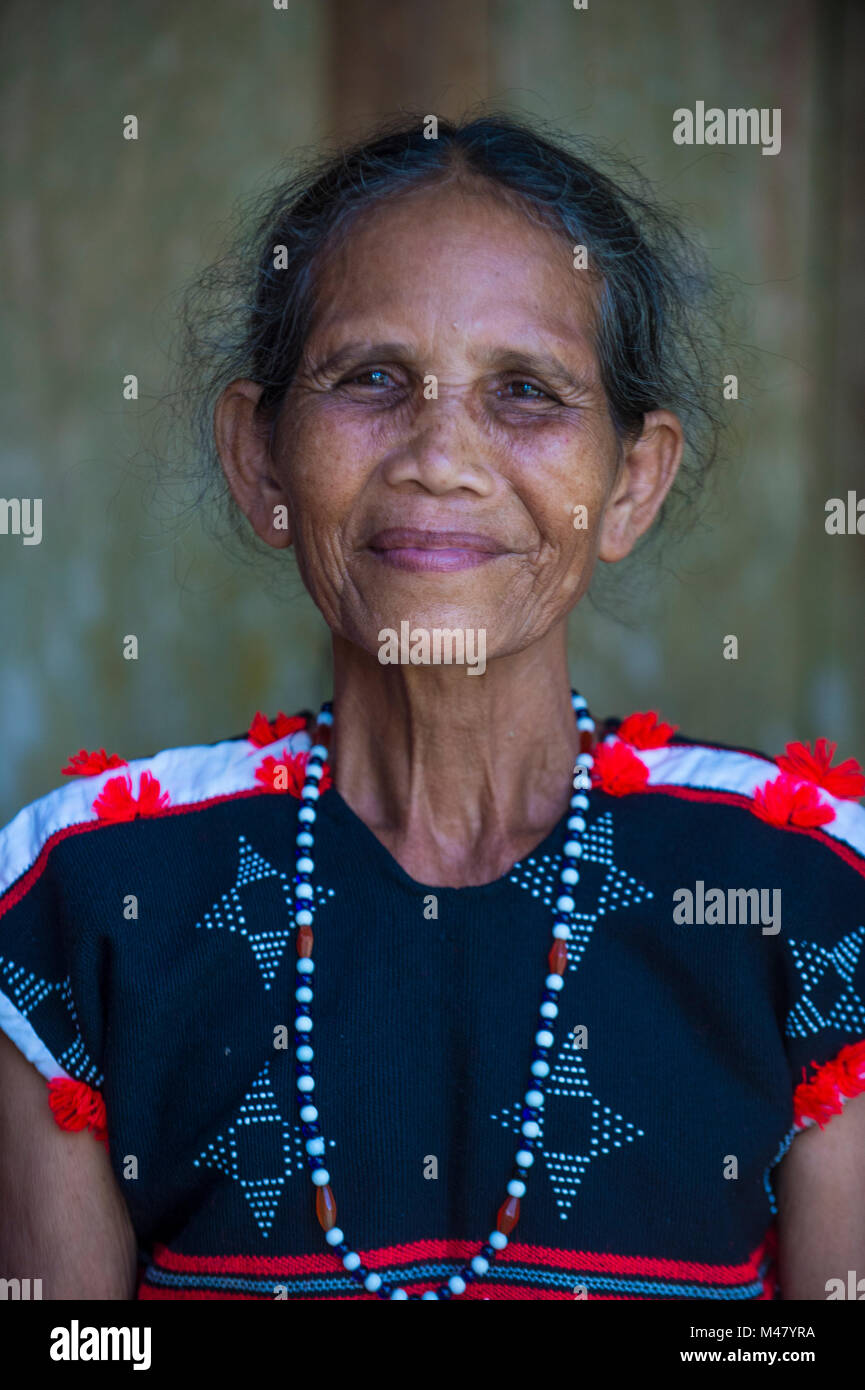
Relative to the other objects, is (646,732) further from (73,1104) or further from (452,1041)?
(73,1104)

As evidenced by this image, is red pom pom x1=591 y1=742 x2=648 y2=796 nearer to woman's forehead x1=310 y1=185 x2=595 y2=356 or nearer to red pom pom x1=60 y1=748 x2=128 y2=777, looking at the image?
woman's forehead x1=310 y1=185 x2=595 y2=356

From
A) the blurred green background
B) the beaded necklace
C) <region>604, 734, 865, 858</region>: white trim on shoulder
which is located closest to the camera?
the beaded necklace

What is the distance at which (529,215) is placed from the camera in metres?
2.13

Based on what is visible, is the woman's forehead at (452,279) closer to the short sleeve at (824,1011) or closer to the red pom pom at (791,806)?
the red pom pom at (791,806)

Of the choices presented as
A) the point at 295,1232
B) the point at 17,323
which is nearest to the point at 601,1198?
the point at 295,1232

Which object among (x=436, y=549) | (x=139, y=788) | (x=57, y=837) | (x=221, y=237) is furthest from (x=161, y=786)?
(x=221, y=237)

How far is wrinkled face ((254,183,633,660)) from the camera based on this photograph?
2.03 meters

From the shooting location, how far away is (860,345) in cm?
379

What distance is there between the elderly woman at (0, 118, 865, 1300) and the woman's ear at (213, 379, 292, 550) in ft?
0.21

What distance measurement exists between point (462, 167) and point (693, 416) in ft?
2.02

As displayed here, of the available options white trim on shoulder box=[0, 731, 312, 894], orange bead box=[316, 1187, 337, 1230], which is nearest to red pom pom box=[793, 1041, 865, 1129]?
orange bead box=[316, 1187, 337, 1230]
